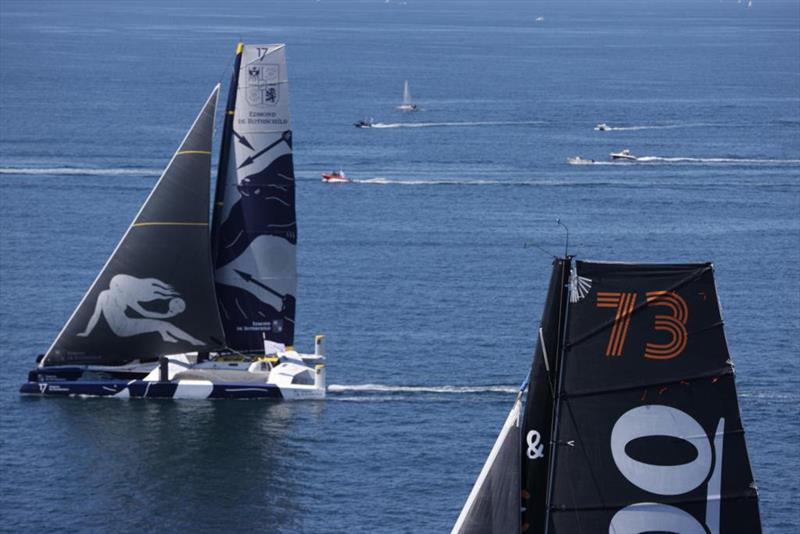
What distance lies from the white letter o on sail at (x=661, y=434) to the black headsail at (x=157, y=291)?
42.3m

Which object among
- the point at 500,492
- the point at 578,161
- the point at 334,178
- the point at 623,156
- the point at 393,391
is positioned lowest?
the point at 393,391

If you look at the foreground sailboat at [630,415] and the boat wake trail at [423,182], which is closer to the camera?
the foreground sailboat at [630,415]

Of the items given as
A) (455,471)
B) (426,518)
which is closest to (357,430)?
(455,471)

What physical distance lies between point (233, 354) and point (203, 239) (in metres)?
5.81

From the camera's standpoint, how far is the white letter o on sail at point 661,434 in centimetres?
3069

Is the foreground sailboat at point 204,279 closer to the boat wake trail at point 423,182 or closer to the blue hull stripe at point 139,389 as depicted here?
the blue hull stripe at point 139,389

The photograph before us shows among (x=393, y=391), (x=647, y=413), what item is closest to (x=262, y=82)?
(x=393, y=391)

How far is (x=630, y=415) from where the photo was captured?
102 feet

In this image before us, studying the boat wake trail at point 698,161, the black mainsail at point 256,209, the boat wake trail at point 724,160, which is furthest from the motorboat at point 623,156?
the black mainsail at point 256,209

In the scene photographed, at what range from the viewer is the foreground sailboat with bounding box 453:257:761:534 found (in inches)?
1187

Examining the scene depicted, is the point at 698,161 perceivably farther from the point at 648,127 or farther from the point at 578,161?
the point at 648,127

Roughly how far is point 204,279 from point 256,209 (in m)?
3.86

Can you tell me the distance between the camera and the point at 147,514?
5712 centimetres

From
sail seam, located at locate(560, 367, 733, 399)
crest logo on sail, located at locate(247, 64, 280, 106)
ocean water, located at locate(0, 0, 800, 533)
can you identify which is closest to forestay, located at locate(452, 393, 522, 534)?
sail seam, located at locate(560, 367, 733, 399)
